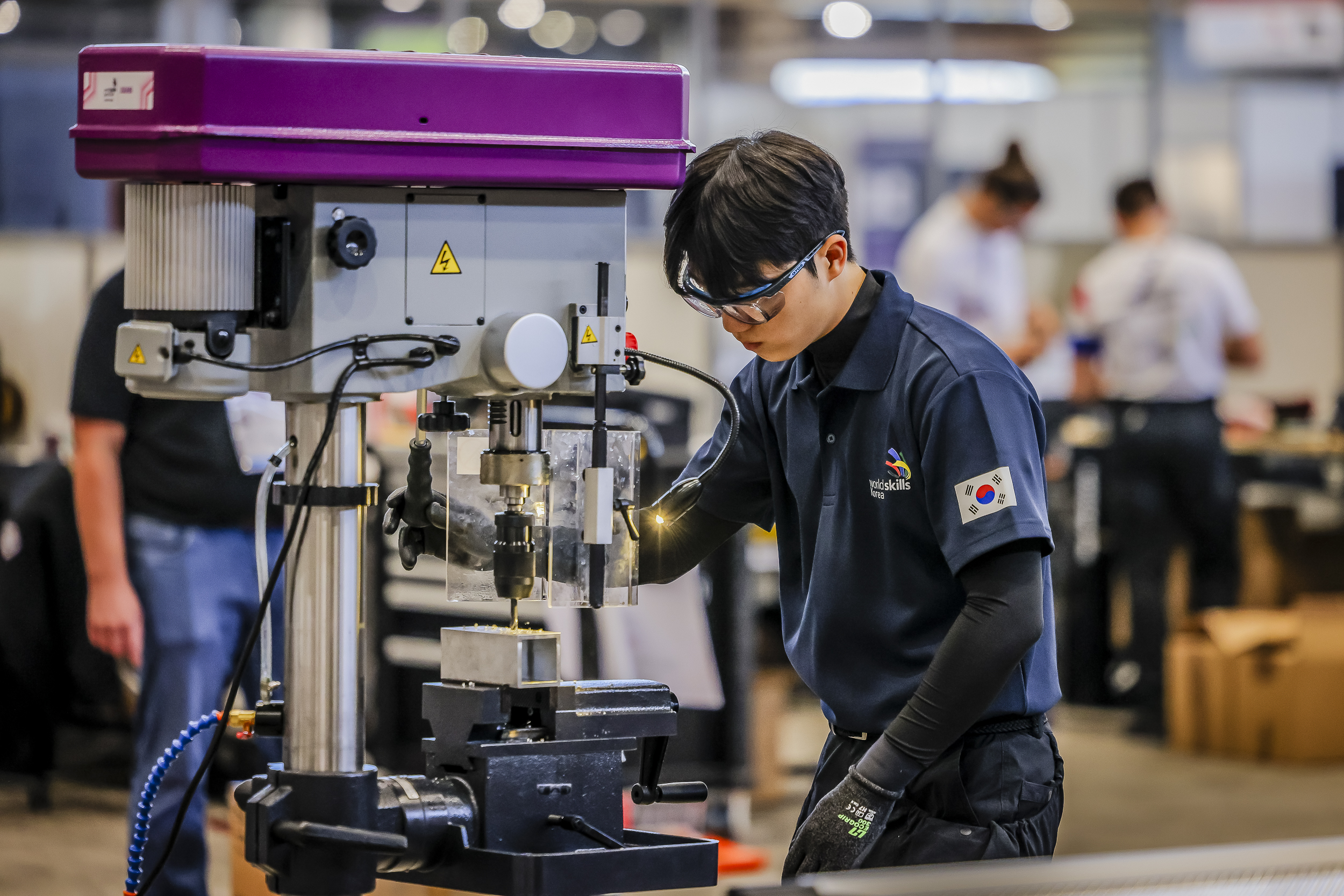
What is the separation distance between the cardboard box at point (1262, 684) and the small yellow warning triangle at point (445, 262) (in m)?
4.41

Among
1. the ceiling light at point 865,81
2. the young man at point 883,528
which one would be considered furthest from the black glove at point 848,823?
the ceiling light at point 865,81

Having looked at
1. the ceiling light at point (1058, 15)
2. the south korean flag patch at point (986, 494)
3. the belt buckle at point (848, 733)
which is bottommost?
the belt buckle at point (848, 733)

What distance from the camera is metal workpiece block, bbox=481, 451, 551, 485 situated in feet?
4.45

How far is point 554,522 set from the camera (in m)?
1.39

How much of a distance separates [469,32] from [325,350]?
4.22 m

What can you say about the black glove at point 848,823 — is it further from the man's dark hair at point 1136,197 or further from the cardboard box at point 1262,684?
the man's dark hair at point 1136,197

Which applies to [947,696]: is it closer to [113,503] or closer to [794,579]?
[794,579]

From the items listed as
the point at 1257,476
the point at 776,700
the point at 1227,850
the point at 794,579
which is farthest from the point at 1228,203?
the point at 1227,850

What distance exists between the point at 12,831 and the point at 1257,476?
402 centimetres

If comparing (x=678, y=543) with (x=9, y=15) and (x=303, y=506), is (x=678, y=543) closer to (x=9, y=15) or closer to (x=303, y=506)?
(x=303, y=506)

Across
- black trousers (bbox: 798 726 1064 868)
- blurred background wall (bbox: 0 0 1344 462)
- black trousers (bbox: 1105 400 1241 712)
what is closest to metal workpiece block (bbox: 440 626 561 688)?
black trousers (bbox: 798 726 1064 868)

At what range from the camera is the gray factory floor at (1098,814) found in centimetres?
406

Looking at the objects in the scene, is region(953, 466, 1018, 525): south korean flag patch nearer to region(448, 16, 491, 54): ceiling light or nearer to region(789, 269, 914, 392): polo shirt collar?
region(789, 269, 914, 392): polo shirt collar

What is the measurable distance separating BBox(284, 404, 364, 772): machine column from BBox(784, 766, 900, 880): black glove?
47 cm
